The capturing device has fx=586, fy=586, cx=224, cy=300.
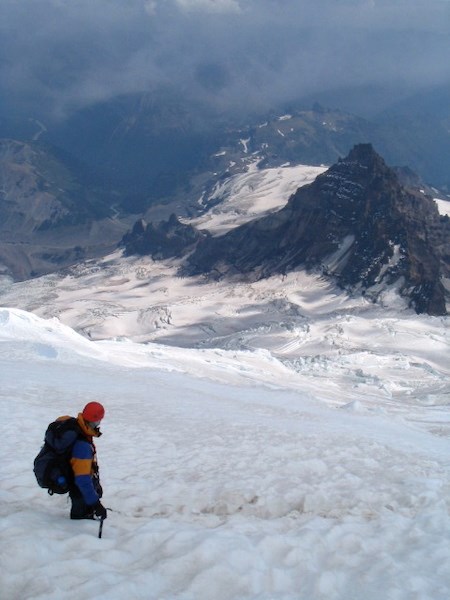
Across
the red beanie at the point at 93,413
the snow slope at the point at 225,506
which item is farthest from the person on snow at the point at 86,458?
the snow slope at the point at 225,506

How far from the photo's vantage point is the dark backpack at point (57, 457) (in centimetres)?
991

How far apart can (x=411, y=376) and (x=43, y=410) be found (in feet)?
288

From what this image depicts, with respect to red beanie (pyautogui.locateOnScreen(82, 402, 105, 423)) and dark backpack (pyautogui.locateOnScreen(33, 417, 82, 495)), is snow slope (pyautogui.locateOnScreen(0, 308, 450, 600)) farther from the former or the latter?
red beanie (pyautogui.locateOnScreen(82, 402, 105, 423))

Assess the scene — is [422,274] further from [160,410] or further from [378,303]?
[160,410]

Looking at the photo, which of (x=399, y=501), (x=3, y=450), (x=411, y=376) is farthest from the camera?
(x=411, y=376)

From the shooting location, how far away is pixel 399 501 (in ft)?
45.7

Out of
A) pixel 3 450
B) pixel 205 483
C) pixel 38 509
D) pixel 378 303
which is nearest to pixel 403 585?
pixel 205 483

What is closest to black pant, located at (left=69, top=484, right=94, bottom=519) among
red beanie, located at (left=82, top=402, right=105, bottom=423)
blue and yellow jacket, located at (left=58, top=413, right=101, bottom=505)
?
blue and yellow jacket, located at (left=58, top=413, right=101, bottom=505)

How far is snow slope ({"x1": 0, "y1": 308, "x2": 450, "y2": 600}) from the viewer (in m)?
9.20

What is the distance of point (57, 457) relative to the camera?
1005cm

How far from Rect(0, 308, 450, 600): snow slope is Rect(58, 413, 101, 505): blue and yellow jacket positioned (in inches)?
28.1

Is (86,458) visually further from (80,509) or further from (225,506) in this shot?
(225,506)

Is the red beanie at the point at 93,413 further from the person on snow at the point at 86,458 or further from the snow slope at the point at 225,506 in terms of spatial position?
the snow slope at the point at 225,506

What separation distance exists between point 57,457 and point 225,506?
456 cm
